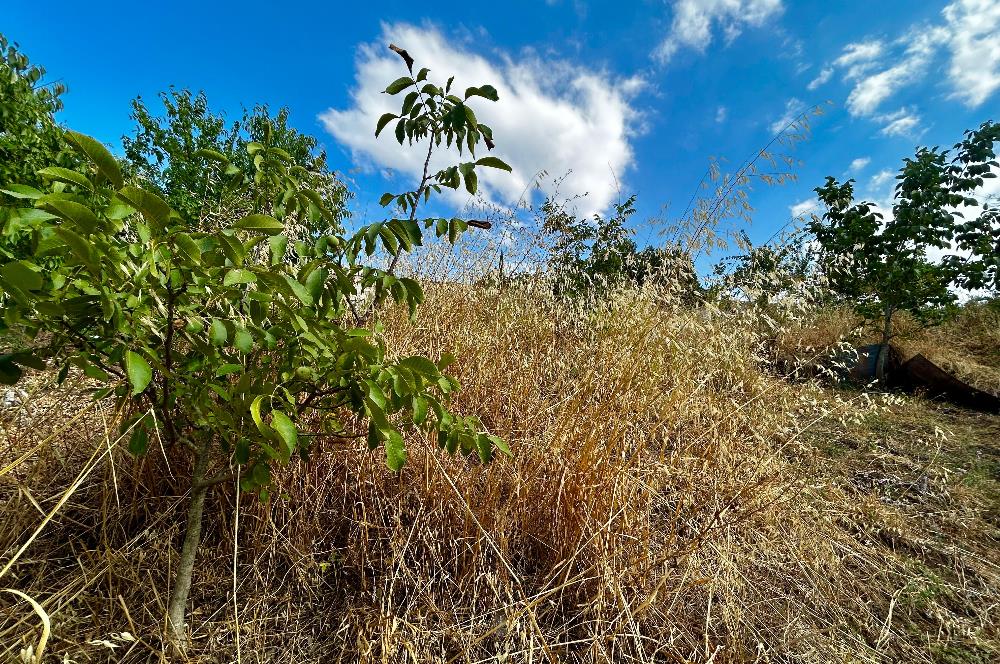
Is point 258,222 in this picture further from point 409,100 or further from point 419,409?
point 409,100

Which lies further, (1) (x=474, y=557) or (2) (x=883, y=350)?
(2) (x=883, y=350)

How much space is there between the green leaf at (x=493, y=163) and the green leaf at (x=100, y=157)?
732 millimetres

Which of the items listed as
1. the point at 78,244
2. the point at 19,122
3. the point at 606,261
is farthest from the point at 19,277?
the point at 19,122

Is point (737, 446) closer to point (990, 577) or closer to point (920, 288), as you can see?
point (990, 577)

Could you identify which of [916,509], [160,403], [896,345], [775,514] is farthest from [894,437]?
[160,403]

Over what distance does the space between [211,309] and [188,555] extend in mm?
629

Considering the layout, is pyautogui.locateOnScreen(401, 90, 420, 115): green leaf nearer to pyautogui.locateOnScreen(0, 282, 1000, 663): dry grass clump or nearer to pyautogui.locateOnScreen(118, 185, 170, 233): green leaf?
pyautogui.locateOnScreen(118, 185, 170, 233): green leaf

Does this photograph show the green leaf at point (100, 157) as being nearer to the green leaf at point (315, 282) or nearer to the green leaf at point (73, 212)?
the green leaf at point (73, 212)

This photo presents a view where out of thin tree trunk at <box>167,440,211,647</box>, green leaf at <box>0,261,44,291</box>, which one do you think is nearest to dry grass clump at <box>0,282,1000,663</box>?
thin tree trunk at <box>167,440,211,647</box>

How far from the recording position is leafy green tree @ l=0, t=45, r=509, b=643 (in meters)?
0.64

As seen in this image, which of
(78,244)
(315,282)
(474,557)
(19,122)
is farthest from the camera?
(19,122)

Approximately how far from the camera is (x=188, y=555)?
1.09 meters

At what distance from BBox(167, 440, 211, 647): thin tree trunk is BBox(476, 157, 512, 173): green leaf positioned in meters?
0.99

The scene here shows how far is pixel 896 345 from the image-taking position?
17.7 feet
